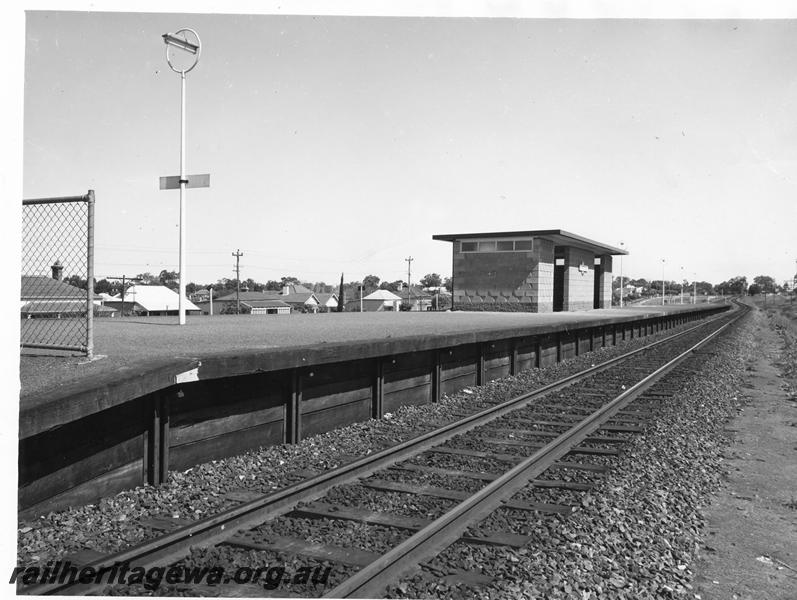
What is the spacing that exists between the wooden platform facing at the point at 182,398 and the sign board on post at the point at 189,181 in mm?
2632

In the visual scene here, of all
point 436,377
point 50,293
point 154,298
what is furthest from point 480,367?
point 154,298

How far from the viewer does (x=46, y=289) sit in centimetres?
554

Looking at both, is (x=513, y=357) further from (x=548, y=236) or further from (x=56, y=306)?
(x=548, y=236)

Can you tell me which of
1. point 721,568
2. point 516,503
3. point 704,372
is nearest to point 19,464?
point 516,503

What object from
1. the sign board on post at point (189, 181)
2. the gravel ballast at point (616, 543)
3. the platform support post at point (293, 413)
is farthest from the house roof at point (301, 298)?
the gravel ballast at point (616, 543)

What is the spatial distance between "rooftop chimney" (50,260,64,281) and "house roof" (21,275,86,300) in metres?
0.04

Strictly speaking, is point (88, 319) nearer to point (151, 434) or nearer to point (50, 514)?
point (151, 434)

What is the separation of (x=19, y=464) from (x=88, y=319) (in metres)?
1.76

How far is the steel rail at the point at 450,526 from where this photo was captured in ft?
11.0

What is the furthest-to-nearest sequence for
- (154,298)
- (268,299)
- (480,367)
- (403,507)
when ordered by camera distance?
(268,299), (154,298), (480,367), (403,507)

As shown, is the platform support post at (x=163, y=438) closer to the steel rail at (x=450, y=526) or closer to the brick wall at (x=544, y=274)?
the steel rail at (x=450, y=526)

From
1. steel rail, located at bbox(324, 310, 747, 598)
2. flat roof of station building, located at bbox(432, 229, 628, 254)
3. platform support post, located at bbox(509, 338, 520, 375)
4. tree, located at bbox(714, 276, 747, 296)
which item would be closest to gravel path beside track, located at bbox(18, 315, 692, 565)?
steel rail, located at bbox(324, 310, 747, 598)

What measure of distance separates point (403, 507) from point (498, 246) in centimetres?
2852

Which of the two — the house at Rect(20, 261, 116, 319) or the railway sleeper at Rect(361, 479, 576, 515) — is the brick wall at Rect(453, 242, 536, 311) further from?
the railway sleeper at Rect(361, 479, 576, 515)
